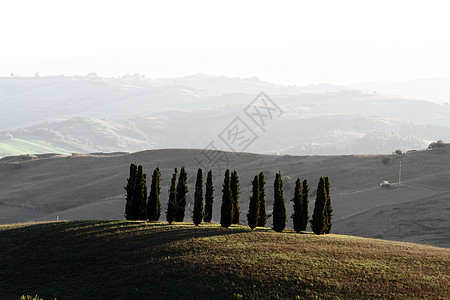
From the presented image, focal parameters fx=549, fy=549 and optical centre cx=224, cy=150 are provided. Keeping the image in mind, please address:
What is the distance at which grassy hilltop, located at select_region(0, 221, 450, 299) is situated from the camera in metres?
35.6

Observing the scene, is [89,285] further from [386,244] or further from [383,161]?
[383,161]

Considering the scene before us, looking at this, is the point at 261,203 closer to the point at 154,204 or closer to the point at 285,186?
the point at 154,204

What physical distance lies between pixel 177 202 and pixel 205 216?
11.0 ft

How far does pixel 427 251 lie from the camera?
4534cm

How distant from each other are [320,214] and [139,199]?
18.6m

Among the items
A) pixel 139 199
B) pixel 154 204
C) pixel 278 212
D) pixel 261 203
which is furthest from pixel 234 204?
pixel 139 199

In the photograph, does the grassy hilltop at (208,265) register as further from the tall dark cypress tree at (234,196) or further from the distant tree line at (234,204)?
the tall dark cypress tree at (234,196)

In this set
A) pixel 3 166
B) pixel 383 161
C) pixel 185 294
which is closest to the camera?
pixel 185 294

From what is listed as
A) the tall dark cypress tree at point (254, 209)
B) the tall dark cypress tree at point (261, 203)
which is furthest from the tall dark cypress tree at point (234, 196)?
the tall dark cypress tree at point (261, 203)

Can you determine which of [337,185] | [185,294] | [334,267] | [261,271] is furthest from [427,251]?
[337,185]

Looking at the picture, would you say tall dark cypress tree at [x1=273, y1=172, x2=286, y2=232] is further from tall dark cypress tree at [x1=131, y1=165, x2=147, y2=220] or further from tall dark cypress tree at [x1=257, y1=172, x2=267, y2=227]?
tall dark cypress tree at [x1=131, y1=165, x2=147, y2=220]

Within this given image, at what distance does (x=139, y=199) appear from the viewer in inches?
2244

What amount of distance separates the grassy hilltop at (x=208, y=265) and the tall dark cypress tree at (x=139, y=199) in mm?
5997

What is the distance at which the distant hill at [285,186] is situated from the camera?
80.4 m
